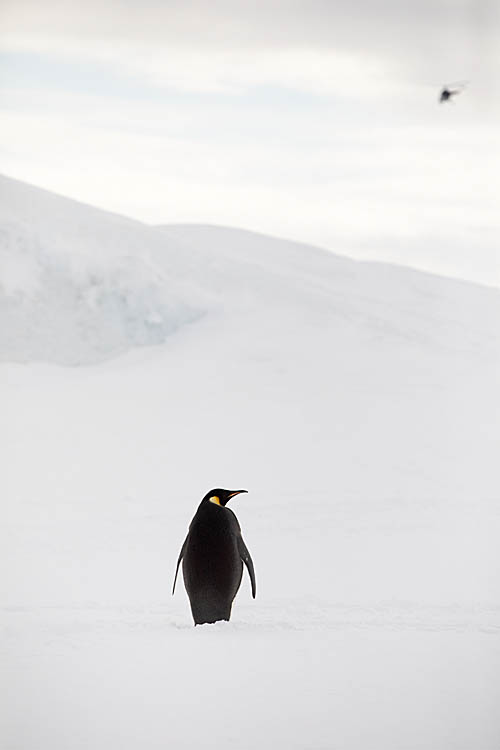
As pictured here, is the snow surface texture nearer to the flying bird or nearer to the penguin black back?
the penguin black back

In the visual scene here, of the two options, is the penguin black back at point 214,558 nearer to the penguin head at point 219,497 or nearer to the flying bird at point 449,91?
the penguin head at point 219,497

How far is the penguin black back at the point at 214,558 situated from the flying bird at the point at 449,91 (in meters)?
0.94

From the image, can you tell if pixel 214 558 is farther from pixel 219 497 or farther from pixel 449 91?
pixel 449 91

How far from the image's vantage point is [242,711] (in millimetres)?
1509

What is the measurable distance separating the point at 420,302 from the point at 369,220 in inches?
63.0

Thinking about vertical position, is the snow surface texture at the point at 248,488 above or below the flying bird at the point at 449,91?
below

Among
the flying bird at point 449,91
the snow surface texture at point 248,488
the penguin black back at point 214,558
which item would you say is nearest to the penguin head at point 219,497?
the penguin black back at point 214,558

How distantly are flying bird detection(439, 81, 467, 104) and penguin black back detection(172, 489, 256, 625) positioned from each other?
94cm

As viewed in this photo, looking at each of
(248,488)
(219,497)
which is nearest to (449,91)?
(219,497)

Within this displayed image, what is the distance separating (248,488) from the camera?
371 centimetres

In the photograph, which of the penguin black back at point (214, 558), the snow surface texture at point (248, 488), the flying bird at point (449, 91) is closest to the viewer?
the snow surface texture at point (248, 488)

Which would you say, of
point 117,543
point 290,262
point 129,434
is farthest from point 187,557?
point 290,262

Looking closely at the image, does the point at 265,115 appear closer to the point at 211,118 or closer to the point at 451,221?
the point at 211,118

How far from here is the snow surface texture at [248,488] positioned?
1539 mm
